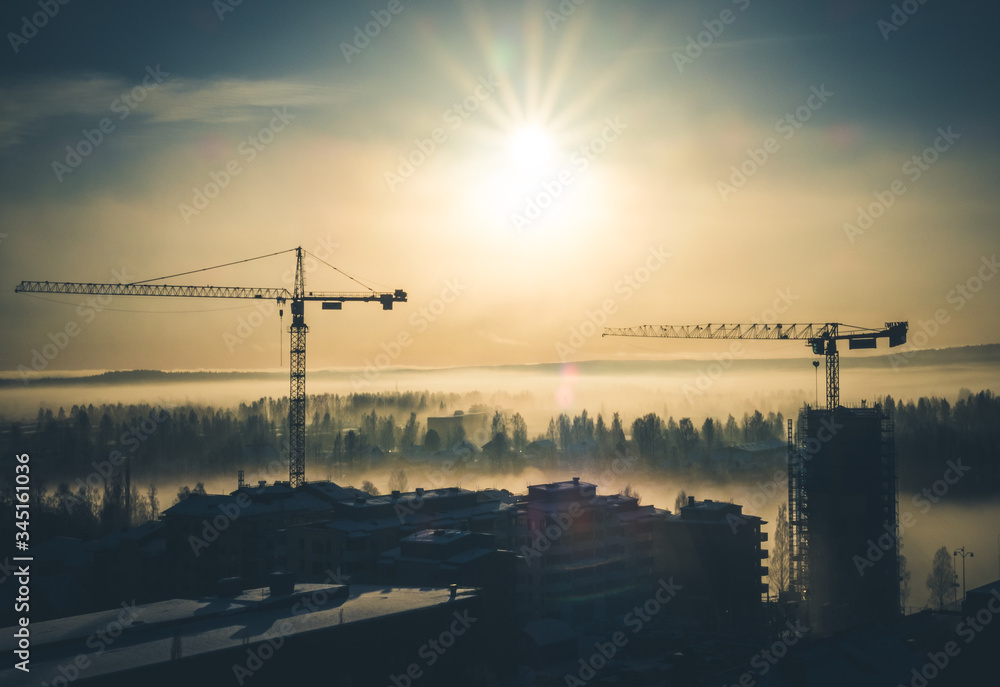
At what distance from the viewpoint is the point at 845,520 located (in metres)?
50.1

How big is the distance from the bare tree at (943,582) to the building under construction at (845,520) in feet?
10.0

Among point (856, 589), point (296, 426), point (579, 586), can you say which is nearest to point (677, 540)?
point (579, 586)

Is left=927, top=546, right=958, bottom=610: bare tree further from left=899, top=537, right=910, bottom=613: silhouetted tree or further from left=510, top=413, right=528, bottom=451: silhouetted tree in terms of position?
left=510, top=413, right=528, bottom=451: silhouetted tree

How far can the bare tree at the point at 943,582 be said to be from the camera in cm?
4891

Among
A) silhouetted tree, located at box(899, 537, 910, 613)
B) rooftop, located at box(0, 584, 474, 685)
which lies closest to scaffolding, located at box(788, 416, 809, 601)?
silhouetted tree, located at box(899, 537, 910, 613)

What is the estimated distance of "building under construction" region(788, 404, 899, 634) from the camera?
157 feet

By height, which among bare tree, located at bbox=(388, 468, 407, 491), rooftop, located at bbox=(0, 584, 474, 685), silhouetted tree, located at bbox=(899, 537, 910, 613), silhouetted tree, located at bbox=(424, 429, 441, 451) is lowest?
silhouetted tree, located at bbox=(899, 537, 910, 613)

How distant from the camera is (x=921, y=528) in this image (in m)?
70.1

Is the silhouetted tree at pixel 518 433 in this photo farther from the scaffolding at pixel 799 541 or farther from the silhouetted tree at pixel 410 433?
the scaffolding at pixel 799 541

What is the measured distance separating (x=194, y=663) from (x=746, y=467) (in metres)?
95.8

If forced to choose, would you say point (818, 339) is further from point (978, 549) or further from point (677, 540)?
point (677, 540)

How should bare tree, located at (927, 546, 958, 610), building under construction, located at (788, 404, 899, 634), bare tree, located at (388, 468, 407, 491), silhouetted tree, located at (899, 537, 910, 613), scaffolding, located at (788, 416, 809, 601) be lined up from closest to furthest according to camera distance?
1. building under construction, located at (788, 404, 899, 634)
2. bare tree, located at (927, 546, 958, 610)
3. silhouetted tree, located at (899, 537, 910, 613)
4. scaffolding, located at (788, 416, 809, 601)
5. bare tree, located at (388, 468, 407, 491)

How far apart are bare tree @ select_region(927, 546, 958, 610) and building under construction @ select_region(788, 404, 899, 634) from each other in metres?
3.06

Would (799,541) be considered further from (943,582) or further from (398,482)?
(398,482)
